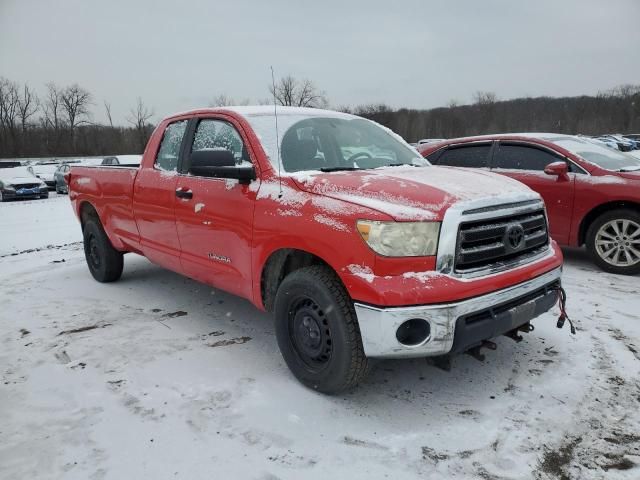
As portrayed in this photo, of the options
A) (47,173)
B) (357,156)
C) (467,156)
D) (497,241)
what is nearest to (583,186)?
(467,156)

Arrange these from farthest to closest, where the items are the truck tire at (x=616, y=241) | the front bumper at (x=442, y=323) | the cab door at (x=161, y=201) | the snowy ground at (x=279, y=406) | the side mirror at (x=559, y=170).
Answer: the side mirror at (x=559, y=170)
the truck tire at (x=616, y=241)
the cab door at (x=161, y=201)
the front bumper at (x=442, y=323)
the snowy ground at (x=279, y=406)

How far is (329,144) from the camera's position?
12.2 ft

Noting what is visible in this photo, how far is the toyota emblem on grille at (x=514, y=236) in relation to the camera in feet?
9.37

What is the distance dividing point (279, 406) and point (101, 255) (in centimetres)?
359

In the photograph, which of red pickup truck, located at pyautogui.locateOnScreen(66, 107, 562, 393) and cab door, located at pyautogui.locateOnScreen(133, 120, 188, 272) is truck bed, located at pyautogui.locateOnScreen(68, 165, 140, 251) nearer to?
cab door, located at pyautogui.locateOnScreen(133, 120, 188, 272)

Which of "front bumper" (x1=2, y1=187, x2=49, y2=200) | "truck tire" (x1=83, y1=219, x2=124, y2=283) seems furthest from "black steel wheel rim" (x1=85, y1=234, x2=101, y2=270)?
"front bumper" (x1=2, y1=187, x2=49, y2=200)

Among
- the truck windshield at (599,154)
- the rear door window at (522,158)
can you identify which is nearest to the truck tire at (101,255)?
the rear door window at (522,158)

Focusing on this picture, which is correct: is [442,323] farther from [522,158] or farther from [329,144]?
[522,158]

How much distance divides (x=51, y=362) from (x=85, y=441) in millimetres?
1229

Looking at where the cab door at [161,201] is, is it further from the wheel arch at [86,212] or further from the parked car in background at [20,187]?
the parked car in background at [20,187]

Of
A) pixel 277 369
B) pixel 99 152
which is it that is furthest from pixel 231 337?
pixel 99 152

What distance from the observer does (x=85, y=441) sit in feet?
8.57

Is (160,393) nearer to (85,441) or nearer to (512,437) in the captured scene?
(85,441)

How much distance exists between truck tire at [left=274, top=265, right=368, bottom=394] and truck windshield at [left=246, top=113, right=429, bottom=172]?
2.85 feet
